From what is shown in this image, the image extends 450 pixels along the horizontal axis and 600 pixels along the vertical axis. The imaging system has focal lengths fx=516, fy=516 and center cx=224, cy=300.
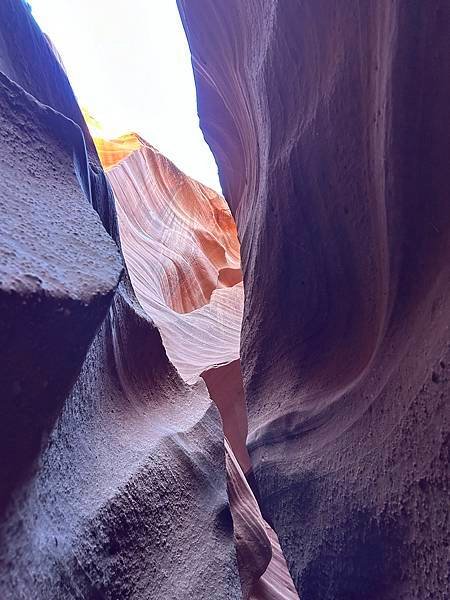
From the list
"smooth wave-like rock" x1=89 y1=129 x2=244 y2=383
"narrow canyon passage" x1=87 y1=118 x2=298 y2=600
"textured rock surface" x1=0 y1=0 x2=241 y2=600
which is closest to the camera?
"textured rock surface" x1=0 y1=0 x2=241 y2=600

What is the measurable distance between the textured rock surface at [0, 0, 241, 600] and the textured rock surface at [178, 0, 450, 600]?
0.74 ft

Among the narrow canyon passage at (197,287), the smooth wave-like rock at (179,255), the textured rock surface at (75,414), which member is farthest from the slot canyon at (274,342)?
the smooth wave-like rock at (179,255)

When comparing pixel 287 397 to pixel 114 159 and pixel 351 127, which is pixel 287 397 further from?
pixel 114 159

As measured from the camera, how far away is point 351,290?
3.24 feet

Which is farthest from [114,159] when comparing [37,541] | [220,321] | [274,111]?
[37,541]

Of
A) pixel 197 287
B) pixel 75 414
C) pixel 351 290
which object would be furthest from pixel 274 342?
pixel 197 287

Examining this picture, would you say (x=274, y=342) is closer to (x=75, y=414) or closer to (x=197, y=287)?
(x=75, y=414)

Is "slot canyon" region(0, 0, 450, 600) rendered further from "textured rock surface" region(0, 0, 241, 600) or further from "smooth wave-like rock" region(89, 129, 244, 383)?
"smooth wave-like rock" region(89, 129, 244, 383)

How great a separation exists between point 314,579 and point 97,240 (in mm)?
684

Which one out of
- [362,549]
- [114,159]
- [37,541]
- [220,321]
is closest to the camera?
[37,541]

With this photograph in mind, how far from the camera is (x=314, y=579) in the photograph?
2.94ft

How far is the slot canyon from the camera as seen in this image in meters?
0.58

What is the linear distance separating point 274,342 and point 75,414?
59cm

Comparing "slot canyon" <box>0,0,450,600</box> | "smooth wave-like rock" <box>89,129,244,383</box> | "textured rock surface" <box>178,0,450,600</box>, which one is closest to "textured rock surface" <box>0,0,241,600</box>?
"slot canyon" <box>0,0,450,600</box>
